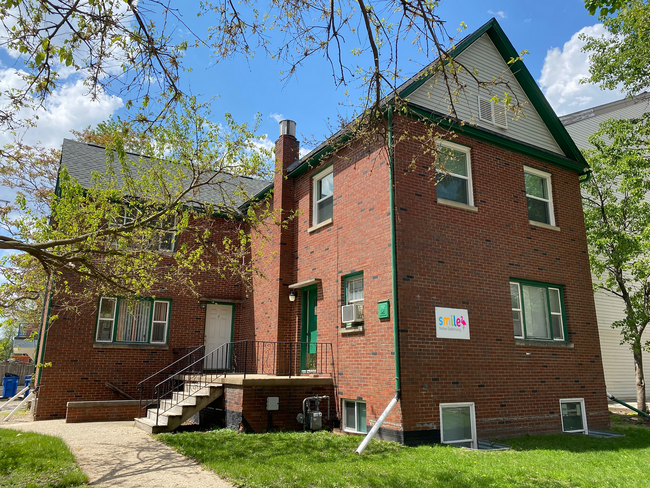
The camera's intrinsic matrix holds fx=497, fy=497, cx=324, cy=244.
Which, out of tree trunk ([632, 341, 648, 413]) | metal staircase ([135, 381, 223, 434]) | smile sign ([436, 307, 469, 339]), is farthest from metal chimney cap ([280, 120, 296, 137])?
tree trunk ([632, 341, 648, 413])

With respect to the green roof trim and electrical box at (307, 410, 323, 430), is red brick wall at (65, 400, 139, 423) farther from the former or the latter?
the green roof trim

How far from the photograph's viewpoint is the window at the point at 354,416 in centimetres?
1030

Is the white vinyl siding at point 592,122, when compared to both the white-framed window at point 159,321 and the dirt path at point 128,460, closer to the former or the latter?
the white-framed window at point 159,321

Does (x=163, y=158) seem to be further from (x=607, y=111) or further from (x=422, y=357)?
(x=607, y=111)

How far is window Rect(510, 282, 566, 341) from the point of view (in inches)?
454

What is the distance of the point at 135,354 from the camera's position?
14242 millimetres

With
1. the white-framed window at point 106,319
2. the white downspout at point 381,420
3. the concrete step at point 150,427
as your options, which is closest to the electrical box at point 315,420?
the white downspout at point 381,420

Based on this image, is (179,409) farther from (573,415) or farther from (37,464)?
(573,415)

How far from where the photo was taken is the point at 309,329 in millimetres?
12789

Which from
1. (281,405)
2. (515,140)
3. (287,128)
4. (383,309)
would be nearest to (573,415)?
(383,309)

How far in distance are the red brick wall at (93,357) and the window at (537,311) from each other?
A: 839cm

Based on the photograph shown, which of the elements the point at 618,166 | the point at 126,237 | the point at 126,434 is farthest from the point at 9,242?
the point at 618,166

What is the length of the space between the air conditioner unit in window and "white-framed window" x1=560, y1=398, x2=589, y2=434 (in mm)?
5274

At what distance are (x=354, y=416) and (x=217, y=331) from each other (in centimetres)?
660
